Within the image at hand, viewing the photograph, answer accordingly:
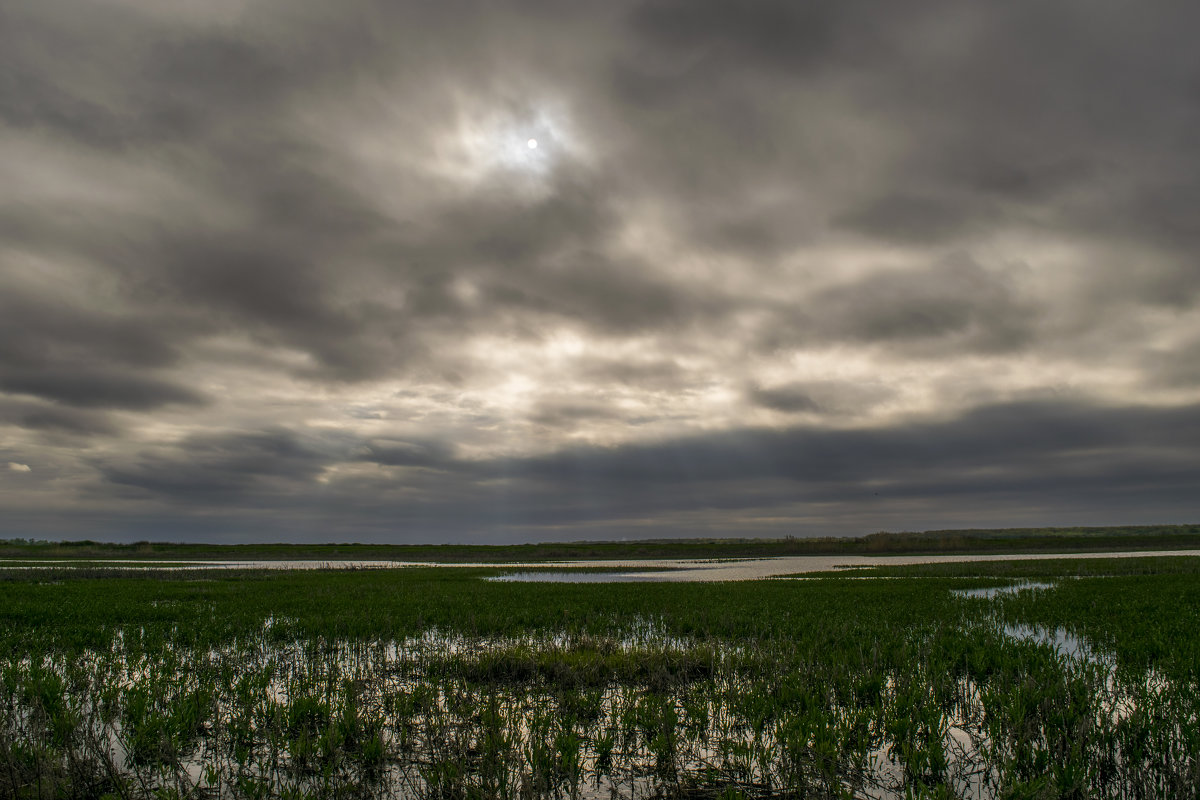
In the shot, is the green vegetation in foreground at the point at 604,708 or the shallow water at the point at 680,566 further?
the shallow water at the point at 680,566

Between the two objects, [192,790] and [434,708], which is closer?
[192,790]

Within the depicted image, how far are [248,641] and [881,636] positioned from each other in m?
16.9

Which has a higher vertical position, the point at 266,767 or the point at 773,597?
the point at 266,767

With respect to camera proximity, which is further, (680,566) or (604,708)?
(680,566)

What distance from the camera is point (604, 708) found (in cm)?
1015

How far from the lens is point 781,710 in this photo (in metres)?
9.40

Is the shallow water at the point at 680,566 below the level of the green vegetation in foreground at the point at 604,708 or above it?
below

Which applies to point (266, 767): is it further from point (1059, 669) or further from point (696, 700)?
point (1059, 669)

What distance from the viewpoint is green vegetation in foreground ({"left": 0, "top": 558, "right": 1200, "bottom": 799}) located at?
283 inches

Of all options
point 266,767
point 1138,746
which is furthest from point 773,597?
point 266,767

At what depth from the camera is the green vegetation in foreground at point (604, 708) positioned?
23.6 ft

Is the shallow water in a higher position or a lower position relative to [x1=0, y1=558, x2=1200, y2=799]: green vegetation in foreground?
lower

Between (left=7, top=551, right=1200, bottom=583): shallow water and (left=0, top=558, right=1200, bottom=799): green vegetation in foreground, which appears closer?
(left=0, top=558, right=1200, bottom=799): green vegetation in foreground

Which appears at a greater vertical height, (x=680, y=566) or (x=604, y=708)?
(x=604, y=708)
